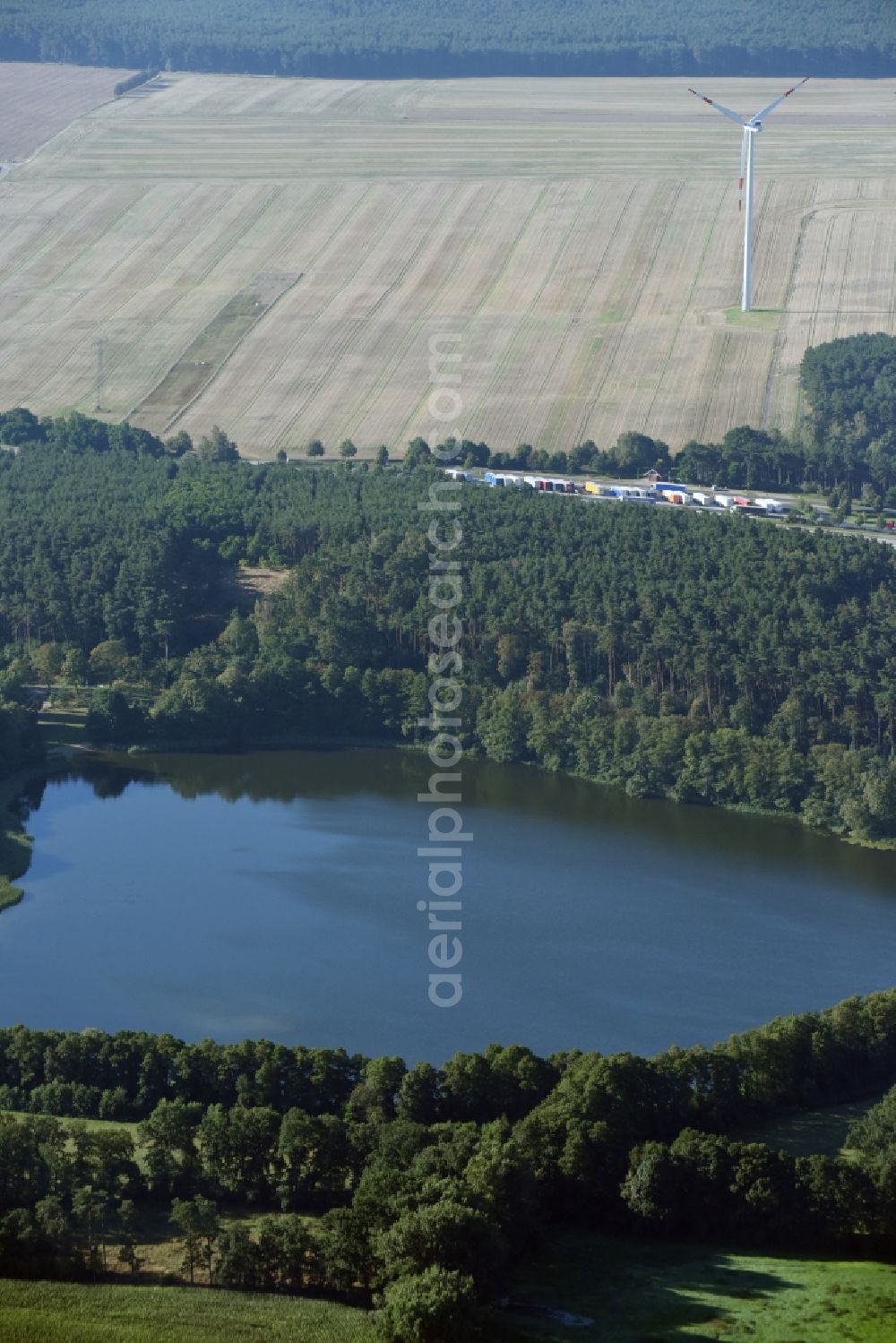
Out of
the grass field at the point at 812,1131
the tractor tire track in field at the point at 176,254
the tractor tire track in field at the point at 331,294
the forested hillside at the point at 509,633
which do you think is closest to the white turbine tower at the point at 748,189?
the tractor tire track in field at the point at 331,294


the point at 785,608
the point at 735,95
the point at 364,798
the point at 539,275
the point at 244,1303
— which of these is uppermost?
the point at 735,95

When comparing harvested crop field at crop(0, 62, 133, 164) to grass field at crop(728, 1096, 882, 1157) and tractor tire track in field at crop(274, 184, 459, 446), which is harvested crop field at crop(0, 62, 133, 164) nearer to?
tractor tire track in field at crop(274, 184, 459, 446)

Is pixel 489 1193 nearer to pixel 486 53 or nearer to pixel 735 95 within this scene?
pixel 735 95

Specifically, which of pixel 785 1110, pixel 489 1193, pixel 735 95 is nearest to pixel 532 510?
pixel 785 1110

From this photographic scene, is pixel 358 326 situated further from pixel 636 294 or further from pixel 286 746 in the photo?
pixel 286 746

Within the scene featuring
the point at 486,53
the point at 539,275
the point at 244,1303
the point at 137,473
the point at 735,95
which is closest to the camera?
Answer: the point at 244,1303

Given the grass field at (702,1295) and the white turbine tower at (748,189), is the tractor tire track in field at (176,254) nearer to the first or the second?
the white turbine tower at (748,189)

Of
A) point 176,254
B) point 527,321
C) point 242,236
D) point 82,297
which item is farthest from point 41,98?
point 527,321
